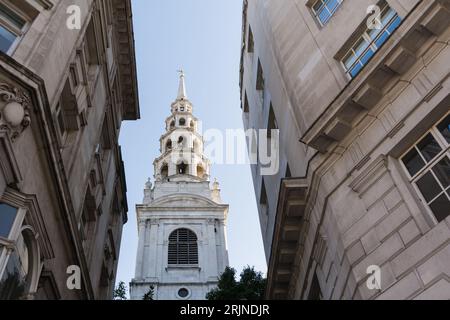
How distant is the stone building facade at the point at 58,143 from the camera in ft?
39.5

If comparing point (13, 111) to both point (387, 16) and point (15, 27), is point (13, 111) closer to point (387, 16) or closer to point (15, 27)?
point (15, 27)

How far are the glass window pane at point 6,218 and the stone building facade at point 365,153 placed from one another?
7.36 m

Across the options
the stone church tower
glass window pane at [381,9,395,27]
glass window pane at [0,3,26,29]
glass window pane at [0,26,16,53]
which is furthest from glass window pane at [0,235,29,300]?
the stone church tower

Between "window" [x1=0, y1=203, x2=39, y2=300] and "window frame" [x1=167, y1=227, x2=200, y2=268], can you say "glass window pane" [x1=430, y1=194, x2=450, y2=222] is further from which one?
"window frame" [x1=167, y1=227, x2=200, y2=268]

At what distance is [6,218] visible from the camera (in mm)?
11648

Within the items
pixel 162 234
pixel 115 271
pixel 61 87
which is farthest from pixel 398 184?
pixel 162 234

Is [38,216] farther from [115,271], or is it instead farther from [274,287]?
[115,271]

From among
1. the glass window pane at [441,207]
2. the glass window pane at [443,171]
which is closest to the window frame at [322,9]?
the glass window pane at [443,171]

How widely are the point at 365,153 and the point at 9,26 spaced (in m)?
10.2

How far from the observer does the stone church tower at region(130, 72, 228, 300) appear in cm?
5572

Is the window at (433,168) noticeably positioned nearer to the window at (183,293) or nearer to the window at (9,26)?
the window at (9,26)

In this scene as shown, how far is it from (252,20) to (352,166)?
543 inches

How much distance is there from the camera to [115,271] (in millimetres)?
26844
